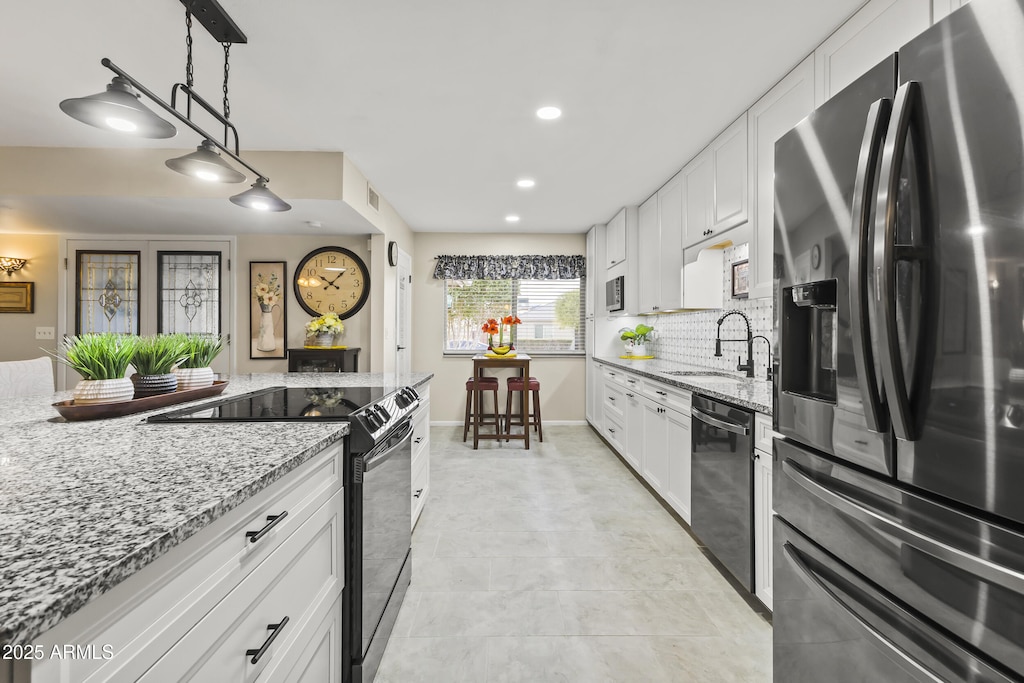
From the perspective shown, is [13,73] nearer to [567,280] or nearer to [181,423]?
[181,423]

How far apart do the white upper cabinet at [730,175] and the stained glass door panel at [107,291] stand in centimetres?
539

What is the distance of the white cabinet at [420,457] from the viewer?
8.58 feet

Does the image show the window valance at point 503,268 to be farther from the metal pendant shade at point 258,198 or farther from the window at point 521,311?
the metal pendant shade at point 258,198

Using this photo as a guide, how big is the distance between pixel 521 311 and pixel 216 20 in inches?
176

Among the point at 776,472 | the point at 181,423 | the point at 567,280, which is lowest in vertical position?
the point at 776,472

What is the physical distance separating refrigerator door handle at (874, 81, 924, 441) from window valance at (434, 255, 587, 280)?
5076mm

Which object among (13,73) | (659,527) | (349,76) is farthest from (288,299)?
(659,527)

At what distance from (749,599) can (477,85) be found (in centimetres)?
279

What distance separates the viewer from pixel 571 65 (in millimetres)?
2223

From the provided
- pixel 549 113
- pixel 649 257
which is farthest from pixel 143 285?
pixel 649 257

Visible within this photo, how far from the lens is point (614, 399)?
14.3 ft

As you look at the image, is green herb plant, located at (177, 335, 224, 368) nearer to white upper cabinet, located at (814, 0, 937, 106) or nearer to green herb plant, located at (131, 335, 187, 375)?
green herb plant, located at (131, 335, 187, 375)

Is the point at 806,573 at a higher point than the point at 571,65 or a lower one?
lower

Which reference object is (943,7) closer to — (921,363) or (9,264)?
(921,363)
